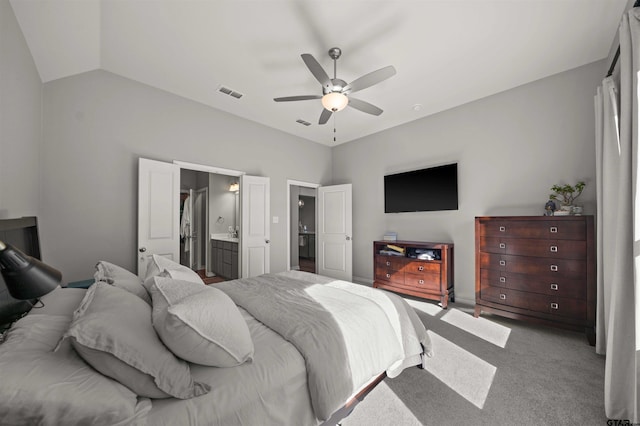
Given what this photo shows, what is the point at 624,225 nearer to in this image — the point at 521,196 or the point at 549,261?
the point at 549,261

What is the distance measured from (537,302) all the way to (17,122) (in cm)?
501

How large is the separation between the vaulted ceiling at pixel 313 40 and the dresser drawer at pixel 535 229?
180 cm

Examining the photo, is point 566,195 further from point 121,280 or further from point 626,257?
point 121,280

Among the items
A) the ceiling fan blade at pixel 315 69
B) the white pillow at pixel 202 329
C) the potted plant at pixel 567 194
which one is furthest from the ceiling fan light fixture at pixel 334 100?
the potted plant at pixel 567 194

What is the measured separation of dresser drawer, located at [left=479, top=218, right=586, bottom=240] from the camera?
8.50 feet

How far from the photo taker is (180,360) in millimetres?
1041

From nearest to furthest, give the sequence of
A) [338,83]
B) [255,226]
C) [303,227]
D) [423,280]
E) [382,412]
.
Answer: [382,412]
[338,83]
[423,280]
[255,226]
[303,227]

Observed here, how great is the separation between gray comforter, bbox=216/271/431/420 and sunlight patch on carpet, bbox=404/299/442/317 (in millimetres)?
1486

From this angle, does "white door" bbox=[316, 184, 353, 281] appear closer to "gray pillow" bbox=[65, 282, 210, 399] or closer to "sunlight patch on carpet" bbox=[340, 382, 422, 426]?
"sunlight patch on carpet" bbox=[340, 382, 422, 426]

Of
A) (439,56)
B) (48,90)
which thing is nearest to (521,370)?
(439,56)

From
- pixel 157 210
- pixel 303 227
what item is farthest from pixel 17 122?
pixel 303 227

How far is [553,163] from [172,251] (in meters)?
4.92

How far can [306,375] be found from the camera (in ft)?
4.07

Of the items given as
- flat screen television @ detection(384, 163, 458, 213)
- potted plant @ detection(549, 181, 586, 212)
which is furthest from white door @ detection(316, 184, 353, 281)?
potted plant @ detection(549, 181, 586, 212)
